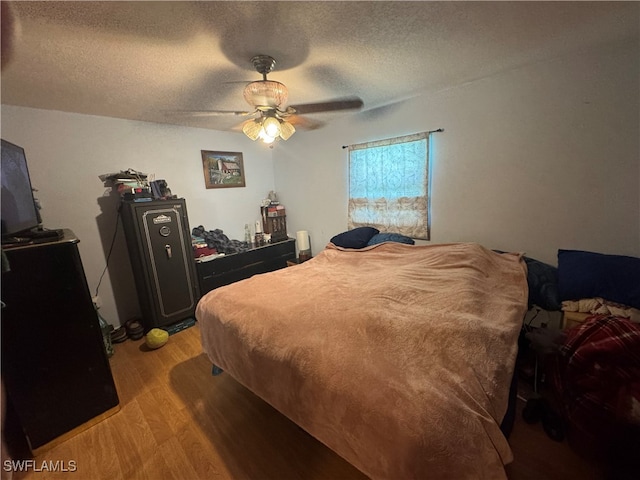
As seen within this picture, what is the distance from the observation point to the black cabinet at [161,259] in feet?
8.34

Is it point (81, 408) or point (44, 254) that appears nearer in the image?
point (44, 254)

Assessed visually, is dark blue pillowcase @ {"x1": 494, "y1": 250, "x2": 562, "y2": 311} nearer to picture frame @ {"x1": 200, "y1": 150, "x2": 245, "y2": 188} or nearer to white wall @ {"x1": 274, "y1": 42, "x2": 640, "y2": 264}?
white wall @ {"x1": 274, "y1": 42, "x2": 640, "y2": 264}

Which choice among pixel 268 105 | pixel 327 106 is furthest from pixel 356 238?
pixel 268 105

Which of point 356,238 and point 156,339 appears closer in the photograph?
point 156,339

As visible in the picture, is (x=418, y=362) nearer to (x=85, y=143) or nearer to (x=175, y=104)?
(x=175, y=104)

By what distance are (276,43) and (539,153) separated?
221 centimetres

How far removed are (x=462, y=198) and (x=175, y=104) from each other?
2922 mm

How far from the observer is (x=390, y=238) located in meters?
2.85

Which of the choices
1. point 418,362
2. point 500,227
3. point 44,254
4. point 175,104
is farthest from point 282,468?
point 175,104

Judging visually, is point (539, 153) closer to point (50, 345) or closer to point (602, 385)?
point (602, 385)

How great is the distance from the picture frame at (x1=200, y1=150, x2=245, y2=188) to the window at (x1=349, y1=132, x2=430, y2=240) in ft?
5.48

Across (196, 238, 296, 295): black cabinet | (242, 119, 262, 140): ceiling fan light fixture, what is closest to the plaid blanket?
(242, 119, 262, 140): ceiling fan light fixture

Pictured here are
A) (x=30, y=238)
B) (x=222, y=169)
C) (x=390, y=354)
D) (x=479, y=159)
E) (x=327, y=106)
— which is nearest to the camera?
(x=390, y=354)

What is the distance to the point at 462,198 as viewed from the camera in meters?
2.56
